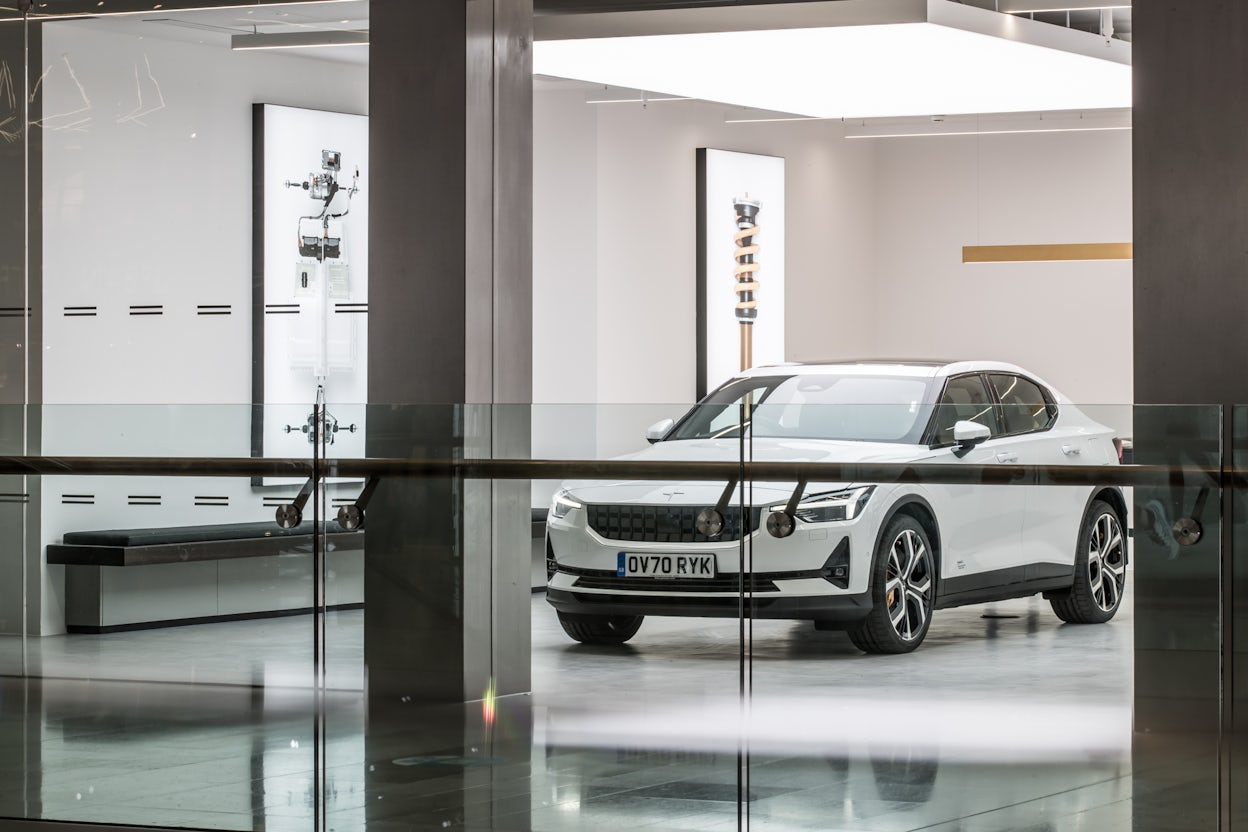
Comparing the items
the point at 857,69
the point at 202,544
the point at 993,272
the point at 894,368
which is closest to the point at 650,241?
the point at 993,272

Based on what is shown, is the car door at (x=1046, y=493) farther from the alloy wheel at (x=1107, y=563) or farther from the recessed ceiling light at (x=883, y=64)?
the recessed ceiling light at (x=883, y=64)

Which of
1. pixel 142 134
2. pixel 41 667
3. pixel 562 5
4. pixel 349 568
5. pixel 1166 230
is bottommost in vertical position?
pixel 41 667

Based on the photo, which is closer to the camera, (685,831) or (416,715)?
(685,831)

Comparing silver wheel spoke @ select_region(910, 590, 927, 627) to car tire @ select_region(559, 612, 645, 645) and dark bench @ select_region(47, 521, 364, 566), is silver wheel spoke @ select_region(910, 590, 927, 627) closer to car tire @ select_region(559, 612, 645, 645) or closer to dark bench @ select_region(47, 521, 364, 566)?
car tire @ select_region(559, 612, 645, 645)

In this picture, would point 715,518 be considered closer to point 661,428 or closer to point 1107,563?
point 661,428

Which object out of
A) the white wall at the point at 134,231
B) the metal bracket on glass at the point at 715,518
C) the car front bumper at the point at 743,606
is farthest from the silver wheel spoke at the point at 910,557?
the white wall at the point at 134,231

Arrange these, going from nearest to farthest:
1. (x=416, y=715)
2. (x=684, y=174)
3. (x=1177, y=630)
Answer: (x=1177, y=630)
(x=416, y=715)
(x=684, y=174)

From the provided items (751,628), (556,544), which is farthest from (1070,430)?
(556,544)

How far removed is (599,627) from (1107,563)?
4.22 feet

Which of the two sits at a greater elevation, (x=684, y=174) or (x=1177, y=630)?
(x=684, y=174)

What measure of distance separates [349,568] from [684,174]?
550 cm

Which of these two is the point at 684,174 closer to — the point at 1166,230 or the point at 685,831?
the point at 1166,230

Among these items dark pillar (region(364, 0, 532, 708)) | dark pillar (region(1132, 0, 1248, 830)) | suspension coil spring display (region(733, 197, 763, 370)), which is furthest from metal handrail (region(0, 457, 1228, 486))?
suspension coil spring display (region(733, 197, 763, 370))

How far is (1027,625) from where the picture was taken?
4.13 m
